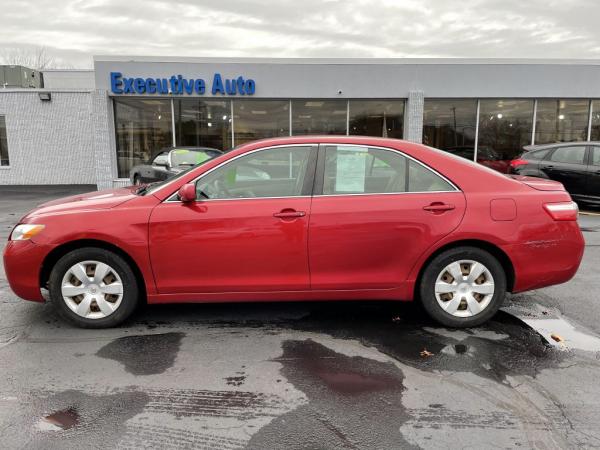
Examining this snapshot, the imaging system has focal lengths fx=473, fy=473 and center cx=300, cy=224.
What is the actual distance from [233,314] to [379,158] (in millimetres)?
1967

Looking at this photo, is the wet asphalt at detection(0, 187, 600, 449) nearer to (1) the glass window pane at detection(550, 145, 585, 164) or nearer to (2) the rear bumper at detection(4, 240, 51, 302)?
(2) the rear bumper at detection(4, 240, 51, 302)

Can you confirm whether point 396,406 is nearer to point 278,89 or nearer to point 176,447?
point 176,447

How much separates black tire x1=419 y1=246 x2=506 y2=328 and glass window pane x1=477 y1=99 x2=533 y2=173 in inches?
501

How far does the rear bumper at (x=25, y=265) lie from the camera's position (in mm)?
3917

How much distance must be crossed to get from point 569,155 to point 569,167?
0.96ft

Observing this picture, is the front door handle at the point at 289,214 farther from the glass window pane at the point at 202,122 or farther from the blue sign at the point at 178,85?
the glass window pane at the point at 202,122

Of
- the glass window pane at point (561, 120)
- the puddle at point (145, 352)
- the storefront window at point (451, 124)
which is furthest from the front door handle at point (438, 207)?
the glass window pane at point (561, 120)

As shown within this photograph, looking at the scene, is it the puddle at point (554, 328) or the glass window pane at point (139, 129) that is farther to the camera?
the glass window pane at point (139, 129)

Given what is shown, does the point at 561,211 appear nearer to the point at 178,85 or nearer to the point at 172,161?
the point at 172,161

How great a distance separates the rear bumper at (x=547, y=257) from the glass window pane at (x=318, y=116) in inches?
485

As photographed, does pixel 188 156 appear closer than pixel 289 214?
No

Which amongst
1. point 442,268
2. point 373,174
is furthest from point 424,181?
point 442,268

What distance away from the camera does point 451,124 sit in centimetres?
1584

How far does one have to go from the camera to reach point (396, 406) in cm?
290
